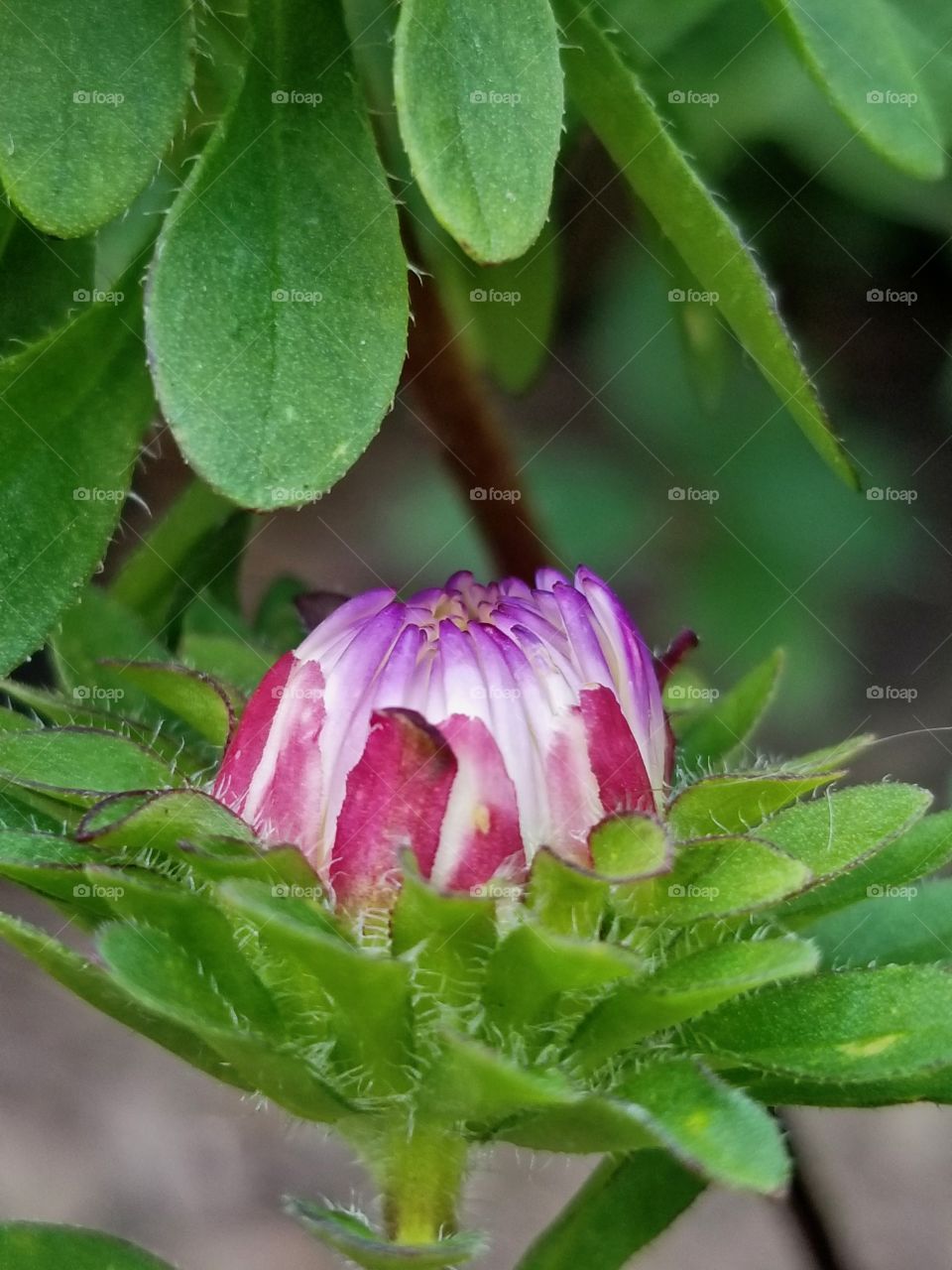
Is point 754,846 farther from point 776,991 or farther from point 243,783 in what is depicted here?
point 243,783

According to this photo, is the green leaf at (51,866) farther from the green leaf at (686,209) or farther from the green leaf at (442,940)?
the green leaf at (686,209)

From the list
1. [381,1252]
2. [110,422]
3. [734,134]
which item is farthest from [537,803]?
[734,134]

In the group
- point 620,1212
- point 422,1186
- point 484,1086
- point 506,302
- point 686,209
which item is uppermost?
point 686,209

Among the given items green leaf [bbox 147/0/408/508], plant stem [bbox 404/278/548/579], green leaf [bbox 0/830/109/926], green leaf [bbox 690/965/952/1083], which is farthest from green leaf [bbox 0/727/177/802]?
plant stem [bbox 404/278/548/579]

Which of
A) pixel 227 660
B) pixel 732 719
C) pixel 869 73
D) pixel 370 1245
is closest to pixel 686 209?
pixel 869 73

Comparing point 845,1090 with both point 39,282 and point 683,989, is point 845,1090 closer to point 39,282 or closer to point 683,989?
point 683,989

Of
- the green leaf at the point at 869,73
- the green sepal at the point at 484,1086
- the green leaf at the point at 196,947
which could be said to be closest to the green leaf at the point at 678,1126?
the green sepal at the point at 484,1086
